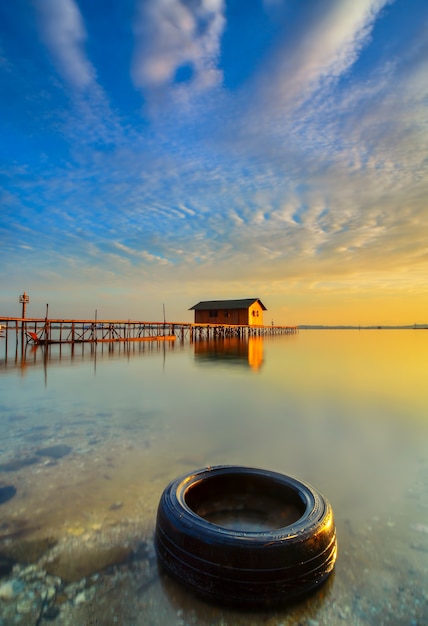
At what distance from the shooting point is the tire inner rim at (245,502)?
11.9ft

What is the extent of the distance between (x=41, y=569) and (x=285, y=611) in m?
2.13

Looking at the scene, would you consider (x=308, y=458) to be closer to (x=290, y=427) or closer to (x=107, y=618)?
(x=290, y=427)

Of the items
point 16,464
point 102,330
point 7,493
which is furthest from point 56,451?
point 102,330

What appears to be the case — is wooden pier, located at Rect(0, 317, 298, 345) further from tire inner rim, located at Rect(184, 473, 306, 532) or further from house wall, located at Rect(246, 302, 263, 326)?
tire inner rim, located at Rect(184, 473, 306, 532)

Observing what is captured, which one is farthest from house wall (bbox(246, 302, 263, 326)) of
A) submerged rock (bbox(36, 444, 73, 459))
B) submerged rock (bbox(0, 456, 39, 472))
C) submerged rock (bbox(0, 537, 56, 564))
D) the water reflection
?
submerged rock (bbox(0, 537, 56, 564))

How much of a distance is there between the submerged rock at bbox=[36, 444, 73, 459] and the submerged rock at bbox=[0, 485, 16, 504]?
3.74 feet

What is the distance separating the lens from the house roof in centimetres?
5275

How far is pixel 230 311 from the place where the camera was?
53188mm

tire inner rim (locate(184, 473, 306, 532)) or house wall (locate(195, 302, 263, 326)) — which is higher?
house wall (locate(195, 302, 263, 326))

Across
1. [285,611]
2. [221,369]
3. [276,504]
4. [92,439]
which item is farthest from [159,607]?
[221,369]

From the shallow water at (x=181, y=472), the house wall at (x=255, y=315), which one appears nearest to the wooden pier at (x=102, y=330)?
the house wall at (x=255, y=315)

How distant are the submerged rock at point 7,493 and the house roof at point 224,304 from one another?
48.1 metres

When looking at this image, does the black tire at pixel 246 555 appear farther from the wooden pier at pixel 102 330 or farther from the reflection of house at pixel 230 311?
the reflection of house at pixel 230 311

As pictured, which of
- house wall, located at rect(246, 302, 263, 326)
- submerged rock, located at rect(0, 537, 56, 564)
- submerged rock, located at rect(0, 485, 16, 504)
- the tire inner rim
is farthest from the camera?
house wall, located at rect(246, 302, 263, 326)
